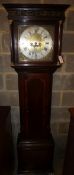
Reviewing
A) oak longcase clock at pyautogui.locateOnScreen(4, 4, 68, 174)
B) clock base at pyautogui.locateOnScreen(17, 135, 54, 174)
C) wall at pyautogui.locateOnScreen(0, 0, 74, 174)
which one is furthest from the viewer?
clock base at pyautogui.locateOnScreen(17, 135, 54, 174)

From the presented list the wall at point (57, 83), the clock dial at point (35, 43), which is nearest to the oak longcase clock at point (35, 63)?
the clock dial at point (35, 43)

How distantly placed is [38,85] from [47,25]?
478 millimetres

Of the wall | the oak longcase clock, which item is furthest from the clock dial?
the wall

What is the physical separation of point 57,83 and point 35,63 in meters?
0.35

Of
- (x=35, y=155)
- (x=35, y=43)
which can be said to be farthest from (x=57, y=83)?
(x=35, y=155)

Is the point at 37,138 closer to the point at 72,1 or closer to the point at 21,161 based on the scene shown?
the point at 21,161

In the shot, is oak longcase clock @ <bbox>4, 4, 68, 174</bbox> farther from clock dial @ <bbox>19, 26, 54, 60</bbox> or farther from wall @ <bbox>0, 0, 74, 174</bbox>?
wall @ <bbox>0, 0, 74, 174</bbox>

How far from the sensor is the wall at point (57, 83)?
1562mm

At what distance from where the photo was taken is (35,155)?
1825 mm

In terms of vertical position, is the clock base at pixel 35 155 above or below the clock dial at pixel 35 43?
below

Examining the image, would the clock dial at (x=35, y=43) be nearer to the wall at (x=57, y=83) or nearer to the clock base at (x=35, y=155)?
the wall at (x=57, y=83)

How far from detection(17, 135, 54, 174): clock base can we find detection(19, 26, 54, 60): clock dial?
79 centimetres

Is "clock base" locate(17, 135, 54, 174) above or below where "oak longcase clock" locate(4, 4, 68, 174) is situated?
below

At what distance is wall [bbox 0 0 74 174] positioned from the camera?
5.13ft
